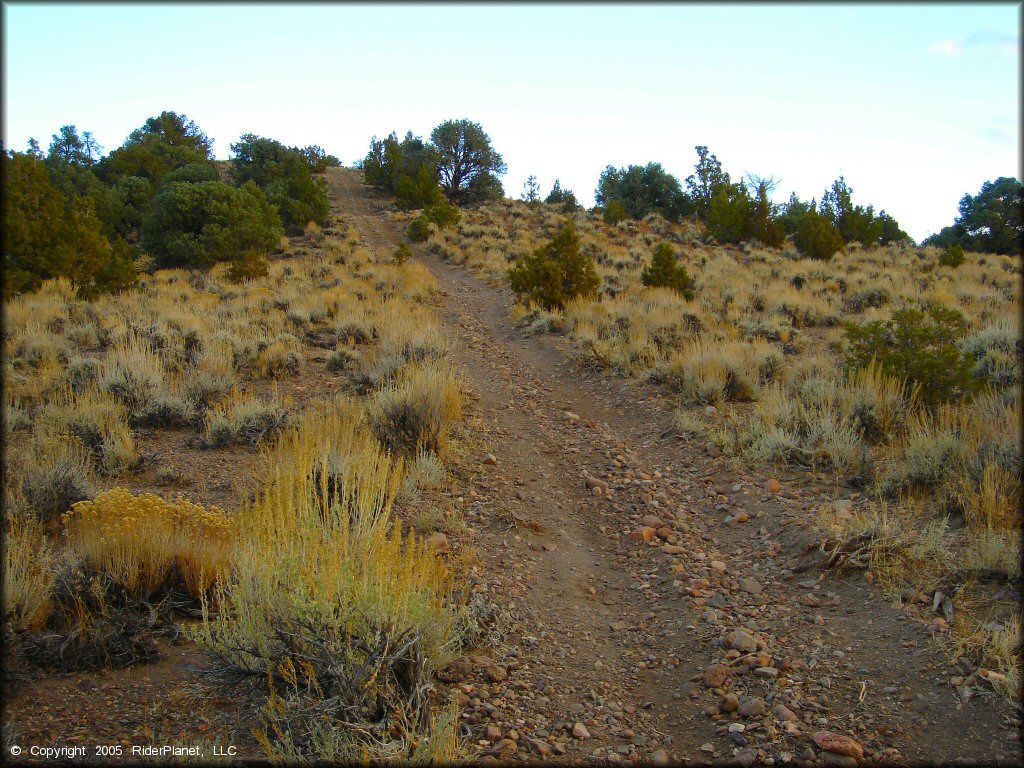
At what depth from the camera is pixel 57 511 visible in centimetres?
487

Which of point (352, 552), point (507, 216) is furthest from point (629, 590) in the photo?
point (507, 216)

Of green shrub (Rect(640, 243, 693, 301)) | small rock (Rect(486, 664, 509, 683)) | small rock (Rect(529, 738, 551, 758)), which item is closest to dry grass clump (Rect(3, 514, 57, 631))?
small rock (Rect(486, 664, 509, 683))

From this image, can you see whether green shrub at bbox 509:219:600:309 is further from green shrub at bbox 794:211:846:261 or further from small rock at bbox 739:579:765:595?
green shrub at bbox 794:211:846:261

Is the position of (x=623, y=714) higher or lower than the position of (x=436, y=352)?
lower

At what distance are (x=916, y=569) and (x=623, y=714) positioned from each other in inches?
87.9

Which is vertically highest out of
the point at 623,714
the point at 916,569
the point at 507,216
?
the point at 507,216

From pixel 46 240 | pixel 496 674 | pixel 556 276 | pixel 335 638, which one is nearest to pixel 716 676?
pixel 496 674

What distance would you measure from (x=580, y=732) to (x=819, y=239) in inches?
950

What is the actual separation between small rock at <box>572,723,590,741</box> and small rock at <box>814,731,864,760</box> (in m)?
1.08

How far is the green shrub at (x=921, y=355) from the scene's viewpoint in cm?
701

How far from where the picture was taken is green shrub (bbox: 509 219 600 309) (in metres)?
14.2

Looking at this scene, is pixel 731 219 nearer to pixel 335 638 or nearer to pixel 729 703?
pixel 729 703

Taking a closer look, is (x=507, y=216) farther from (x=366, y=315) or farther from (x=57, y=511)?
(x=57, y=511)

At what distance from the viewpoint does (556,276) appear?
1426cm
